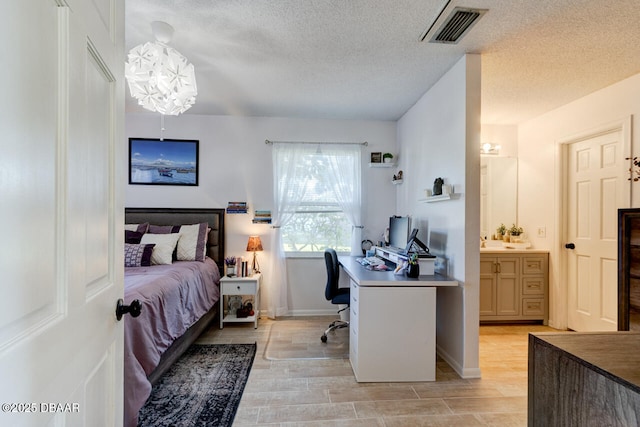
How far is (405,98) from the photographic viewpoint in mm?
3445

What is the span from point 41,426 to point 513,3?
2711mm

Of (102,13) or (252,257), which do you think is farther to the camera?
(252,257)

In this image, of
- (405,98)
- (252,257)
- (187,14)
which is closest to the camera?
(187,14)

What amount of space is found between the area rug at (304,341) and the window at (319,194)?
93cm

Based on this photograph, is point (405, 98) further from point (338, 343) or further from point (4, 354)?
point (4, 354)

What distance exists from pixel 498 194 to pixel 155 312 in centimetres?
422

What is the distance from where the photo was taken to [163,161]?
3.96 metres

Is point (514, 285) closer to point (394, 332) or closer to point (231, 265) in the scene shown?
point (394, 332)

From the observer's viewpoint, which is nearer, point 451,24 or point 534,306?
point 451,24

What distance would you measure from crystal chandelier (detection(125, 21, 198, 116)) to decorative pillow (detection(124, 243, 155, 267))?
1.61 metres

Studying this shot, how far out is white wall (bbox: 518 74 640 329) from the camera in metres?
2.86

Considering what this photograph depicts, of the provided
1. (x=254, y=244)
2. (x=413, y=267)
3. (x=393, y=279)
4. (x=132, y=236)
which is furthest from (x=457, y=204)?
(x=132, y=236)

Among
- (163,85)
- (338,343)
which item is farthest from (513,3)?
(338,343)

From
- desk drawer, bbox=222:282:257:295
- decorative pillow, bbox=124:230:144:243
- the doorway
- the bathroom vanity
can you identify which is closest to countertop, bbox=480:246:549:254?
the bathroom vanity
